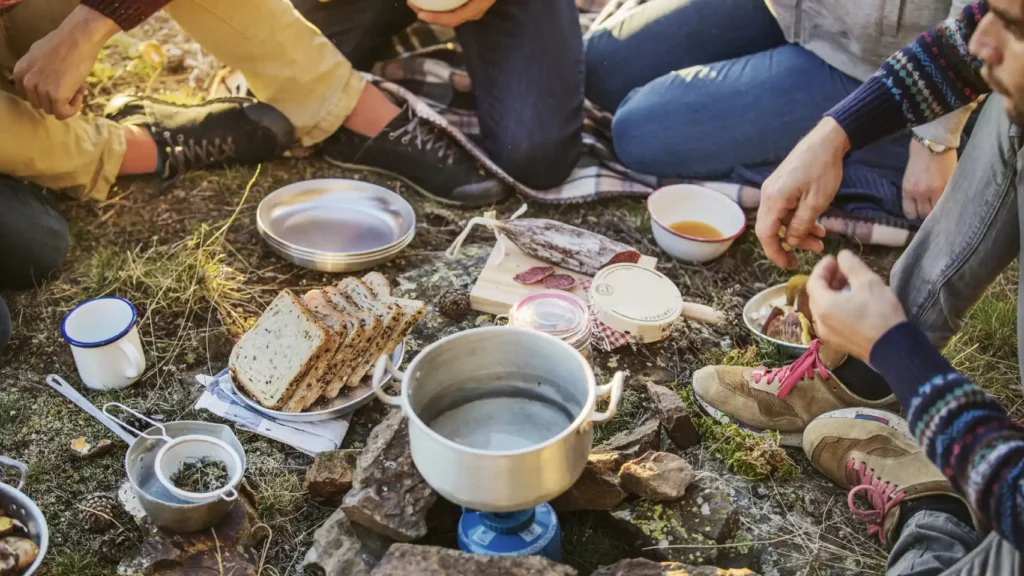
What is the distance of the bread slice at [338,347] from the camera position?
2.19 metres

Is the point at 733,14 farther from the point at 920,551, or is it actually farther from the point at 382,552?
the point at 382,552

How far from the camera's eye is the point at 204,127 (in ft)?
10.0

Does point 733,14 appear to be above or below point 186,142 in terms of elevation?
above

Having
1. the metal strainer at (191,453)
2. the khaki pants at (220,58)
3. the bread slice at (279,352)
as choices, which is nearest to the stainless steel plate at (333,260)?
the bread slice at (279,352)

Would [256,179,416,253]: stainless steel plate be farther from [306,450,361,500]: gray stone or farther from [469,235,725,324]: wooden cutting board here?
[306,450,361,500]: gray stone

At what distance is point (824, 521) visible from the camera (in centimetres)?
206

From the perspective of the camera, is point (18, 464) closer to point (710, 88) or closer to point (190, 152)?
point (190, 152)

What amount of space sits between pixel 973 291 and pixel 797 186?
461 mm

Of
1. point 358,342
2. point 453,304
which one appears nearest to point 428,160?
point 453,304

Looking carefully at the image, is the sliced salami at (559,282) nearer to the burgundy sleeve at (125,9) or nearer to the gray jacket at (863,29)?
the gray jacket at (863,29)

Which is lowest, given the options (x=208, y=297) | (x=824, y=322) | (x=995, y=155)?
(x=208, y=297)

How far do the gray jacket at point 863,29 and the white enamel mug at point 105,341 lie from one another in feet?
7.66

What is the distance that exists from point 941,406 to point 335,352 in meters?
1.43

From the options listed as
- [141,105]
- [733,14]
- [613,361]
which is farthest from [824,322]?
[141,105]
